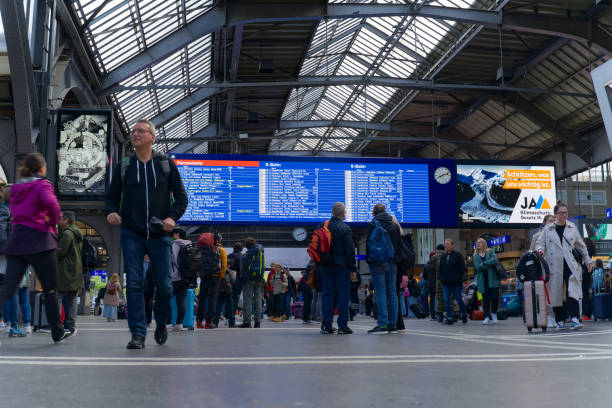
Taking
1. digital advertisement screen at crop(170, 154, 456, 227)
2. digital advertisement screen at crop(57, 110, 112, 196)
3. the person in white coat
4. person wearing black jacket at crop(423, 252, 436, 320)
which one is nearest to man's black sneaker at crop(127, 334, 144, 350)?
the person in white coat

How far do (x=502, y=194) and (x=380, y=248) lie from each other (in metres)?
12.8

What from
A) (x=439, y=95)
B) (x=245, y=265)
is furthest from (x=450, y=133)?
(x=245, y=265)

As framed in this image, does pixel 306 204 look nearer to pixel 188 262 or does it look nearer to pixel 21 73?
pixel 21 73

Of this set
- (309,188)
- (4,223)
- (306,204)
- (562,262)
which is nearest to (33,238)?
(4,223)

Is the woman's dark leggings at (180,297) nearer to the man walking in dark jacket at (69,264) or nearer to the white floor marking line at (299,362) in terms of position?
the man walking in dark jacket at (69,264)

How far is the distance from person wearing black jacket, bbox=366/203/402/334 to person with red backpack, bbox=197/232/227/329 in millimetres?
2730

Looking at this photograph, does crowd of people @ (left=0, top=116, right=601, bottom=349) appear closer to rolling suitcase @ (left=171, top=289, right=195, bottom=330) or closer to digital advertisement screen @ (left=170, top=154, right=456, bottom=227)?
rolling suitcase @ (left=171, top=289, right=195, bottom=330)

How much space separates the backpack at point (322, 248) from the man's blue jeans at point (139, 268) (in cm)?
291

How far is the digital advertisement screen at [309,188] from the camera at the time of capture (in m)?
18.2

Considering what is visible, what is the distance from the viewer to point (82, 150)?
14.7m

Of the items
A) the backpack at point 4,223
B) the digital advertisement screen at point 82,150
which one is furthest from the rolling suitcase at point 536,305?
the digital advertisement screen at point 82,150

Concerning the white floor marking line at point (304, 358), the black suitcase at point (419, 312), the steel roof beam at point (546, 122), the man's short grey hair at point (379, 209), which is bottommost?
the black suitcase at point (419, 312)

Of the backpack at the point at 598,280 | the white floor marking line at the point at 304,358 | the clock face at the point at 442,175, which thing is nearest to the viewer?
the white floor marking line at the point at 304,358

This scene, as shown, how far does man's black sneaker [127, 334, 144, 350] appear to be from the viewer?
470 centimetres
